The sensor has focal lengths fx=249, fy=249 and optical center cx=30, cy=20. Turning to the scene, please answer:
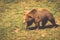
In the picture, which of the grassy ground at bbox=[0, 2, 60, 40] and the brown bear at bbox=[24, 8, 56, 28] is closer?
the grassy ground at bbox=[0, 2, 60, 40]

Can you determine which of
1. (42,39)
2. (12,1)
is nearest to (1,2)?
(12,1)

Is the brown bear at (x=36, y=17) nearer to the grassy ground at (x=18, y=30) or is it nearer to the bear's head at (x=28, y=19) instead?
the bear's head at (x=28, y=19)

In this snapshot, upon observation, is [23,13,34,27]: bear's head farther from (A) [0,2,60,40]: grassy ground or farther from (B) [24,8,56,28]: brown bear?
(A) [0,2,60,40]: grassy ground

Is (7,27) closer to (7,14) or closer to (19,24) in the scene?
(19,24)

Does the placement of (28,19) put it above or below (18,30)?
above

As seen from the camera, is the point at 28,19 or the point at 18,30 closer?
the point at 28,19

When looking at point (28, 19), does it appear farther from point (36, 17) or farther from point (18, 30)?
point (18, 30)

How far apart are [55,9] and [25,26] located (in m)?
2.20

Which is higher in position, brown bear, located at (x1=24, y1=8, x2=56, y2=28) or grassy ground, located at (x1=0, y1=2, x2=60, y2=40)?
brown bear, located at (x1=24, y1=8, x2=56, y2=28)

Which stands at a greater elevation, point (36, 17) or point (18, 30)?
point (36, 17)

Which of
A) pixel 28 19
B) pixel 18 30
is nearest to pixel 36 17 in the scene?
pixel 28 19

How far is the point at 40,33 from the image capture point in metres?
7.75

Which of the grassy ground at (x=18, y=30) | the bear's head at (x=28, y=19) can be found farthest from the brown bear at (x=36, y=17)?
the grassy ground at (x=18, y=30)

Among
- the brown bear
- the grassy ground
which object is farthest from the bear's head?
the grassy ground
